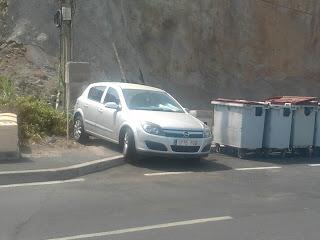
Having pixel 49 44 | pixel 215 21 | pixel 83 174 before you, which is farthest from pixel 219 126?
pixel 215 21

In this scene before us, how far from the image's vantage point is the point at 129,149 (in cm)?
1235

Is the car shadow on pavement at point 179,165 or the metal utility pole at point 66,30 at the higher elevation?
the metal utility pole at point 66,30

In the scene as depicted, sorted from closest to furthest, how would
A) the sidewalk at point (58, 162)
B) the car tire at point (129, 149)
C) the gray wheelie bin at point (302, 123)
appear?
the sidewalk at point (58, 162), the car tire at point (129, 149), the gray wheelie bin at point (302, 123)

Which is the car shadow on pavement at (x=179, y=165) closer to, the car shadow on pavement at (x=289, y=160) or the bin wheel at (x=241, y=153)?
the bin wheel at (x=241, y=153)

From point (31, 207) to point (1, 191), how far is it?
1318 millimetres

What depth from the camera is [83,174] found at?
11.2m

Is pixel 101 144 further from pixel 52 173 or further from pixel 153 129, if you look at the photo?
pixel 52 173

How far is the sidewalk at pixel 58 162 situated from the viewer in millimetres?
10438

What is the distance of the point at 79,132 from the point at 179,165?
2930 mm

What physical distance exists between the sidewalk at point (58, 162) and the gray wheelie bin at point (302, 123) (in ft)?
13.2

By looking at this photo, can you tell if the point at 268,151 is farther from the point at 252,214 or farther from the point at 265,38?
the point at 265,38

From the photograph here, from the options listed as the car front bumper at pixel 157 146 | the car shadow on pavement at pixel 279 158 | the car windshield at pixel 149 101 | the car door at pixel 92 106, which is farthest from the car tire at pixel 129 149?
the car shadow on pavement at pixel 279 158

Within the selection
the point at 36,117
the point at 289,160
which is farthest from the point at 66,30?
the point at 289,160

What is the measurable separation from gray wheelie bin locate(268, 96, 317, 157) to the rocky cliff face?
793 centimetres
